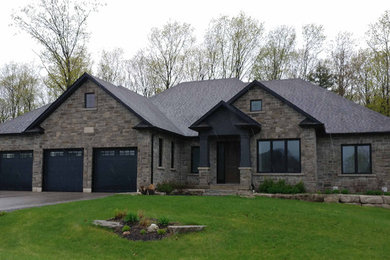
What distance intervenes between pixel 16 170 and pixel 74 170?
4329mm

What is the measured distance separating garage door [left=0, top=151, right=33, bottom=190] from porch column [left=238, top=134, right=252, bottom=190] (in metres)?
12.3

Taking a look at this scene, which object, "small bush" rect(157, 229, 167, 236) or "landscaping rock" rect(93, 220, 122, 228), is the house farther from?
"small bush" rect(157, 229, 167, 236)

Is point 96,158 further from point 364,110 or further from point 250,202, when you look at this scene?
point 364,110

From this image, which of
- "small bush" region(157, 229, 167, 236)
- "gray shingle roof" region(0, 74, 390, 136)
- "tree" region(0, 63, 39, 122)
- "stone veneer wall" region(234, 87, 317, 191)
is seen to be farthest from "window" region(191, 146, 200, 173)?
"tree" region(0, 63, 39, 122)

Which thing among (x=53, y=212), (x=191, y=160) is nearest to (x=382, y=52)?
(x=191, y=160)

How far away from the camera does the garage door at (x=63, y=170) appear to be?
74.8ft

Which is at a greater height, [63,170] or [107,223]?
[63,170]

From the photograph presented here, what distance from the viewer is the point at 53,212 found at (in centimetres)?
1373

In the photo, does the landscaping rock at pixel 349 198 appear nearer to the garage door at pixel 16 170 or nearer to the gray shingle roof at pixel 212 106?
the gray shingle roof at pixel 212 106

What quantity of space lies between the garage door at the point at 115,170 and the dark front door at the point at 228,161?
4779mm

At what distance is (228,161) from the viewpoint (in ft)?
76.1

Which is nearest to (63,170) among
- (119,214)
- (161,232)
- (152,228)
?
(119,214)

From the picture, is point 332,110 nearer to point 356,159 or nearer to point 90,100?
point 356,159

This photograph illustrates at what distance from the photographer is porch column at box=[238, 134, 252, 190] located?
20.7m
